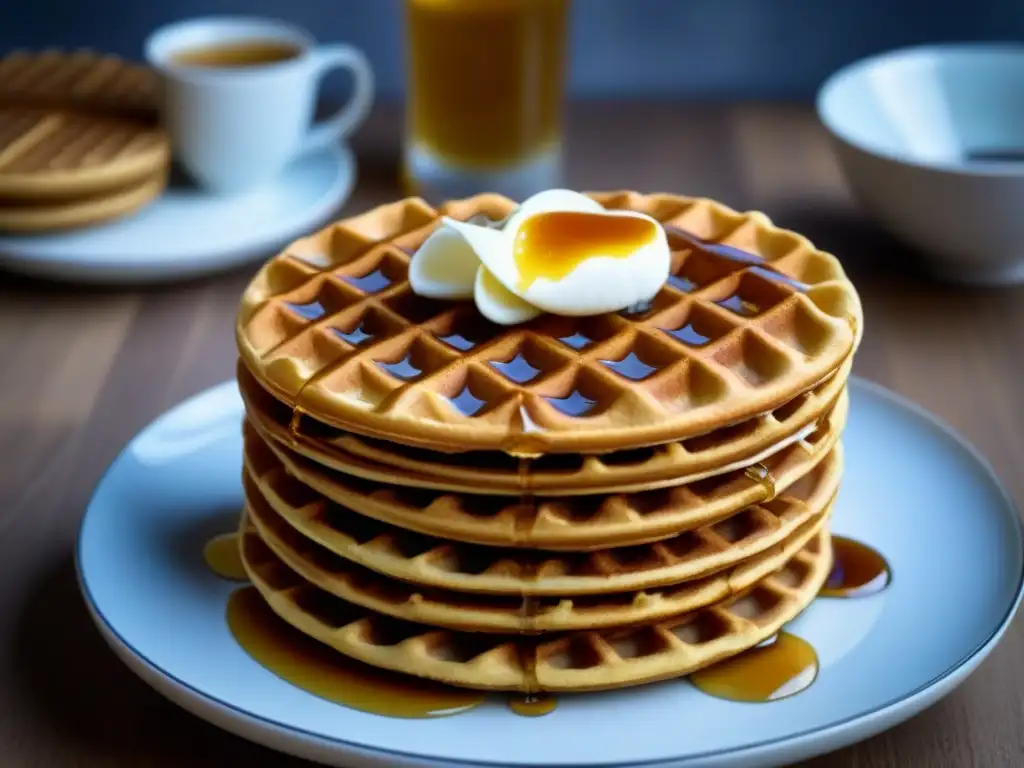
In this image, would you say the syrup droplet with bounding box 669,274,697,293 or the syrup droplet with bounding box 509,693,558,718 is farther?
the syrup droplet with bounding box 669,274,697,293

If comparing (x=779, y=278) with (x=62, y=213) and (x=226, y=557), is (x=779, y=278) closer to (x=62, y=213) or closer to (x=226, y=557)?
(x=226, y=557)

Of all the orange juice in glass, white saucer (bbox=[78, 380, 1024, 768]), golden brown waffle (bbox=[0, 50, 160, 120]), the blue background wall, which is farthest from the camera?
the blue background wall

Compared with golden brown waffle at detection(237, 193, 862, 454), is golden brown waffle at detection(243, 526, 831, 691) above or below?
below

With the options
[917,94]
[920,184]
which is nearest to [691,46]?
[917,94]

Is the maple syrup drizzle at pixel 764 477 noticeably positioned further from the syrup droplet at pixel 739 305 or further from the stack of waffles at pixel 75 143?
the stack of waffles at pixel 75 143

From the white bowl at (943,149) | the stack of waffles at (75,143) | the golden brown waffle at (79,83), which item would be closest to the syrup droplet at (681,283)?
the white bowl at (943,149)

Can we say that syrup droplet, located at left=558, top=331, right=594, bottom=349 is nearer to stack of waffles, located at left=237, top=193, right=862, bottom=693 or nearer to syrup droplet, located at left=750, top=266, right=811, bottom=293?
stack of waffles, located at left=237, top=193, right=862, bottom=693

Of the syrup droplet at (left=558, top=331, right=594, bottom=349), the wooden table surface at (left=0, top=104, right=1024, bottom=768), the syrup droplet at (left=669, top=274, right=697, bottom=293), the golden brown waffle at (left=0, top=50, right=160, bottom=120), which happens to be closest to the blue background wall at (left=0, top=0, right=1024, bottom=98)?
the wooden table surface at (left=0, top=104, right=1024, bottom=768)

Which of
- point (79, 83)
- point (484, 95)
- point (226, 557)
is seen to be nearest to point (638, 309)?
point (226, 557)
